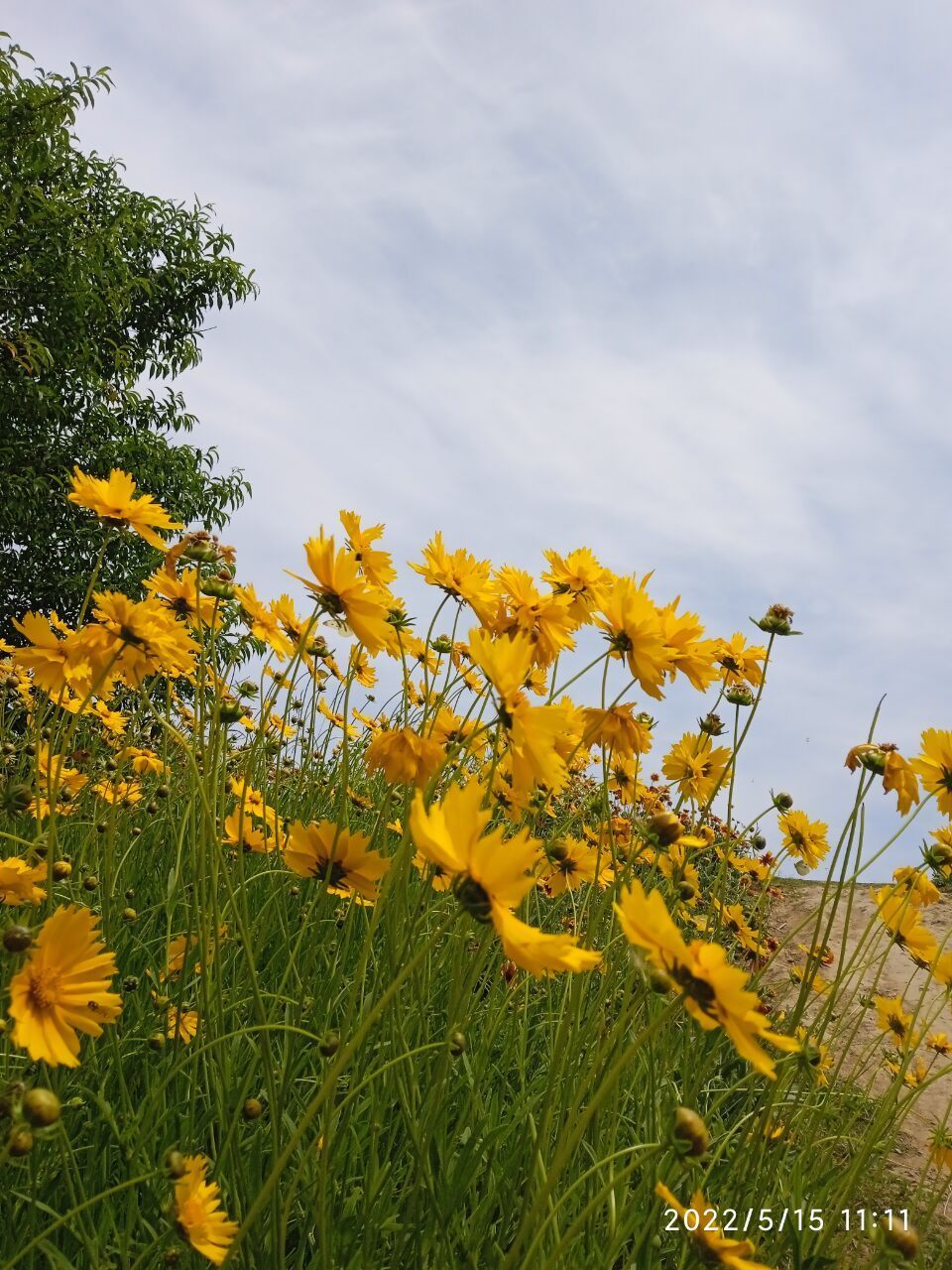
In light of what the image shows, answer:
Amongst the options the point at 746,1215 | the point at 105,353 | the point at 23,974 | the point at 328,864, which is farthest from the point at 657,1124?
the point at 105,353

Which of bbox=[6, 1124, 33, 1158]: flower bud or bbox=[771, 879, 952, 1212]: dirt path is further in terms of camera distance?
bbox=[771, 879, 952, 1212]: dirt path

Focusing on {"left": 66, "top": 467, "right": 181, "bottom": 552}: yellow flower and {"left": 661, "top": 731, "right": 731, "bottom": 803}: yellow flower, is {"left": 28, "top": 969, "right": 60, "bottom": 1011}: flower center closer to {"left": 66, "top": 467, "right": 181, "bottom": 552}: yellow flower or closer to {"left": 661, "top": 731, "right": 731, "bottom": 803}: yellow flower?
{"left": 66, "top": 467, "right": 181, "bottom": 552}: yellow flower

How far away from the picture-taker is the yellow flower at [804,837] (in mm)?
2289

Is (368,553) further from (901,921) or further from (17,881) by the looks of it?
(901,921)

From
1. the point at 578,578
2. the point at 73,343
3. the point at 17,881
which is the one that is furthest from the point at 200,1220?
the point at 73,343

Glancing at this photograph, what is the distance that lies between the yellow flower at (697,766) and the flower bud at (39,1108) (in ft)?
4.72

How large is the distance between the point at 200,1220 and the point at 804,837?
6.12 ft

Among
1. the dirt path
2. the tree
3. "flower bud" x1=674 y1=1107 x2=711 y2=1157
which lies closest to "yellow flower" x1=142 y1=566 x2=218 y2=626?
"flower bud" x1=674 y1=1107 x2=711 y2=1157

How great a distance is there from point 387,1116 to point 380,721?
1.97 meters

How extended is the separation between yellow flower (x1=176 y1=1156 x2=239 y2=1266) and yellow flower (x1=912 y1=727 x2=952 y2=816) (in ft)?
4.32

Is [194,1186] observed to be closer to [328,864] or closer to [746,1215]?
[328,864]

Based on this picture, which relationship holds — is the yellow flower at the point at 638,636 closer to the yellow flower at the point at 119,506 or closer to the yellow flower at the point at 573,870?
the yellow flower at the point at 119,506

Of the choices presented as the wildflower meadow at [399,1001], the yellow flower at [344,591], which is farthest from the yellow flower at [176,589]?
the yellow flower at [344,591]

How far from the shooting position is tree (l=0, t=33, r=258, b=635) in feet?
27.9
